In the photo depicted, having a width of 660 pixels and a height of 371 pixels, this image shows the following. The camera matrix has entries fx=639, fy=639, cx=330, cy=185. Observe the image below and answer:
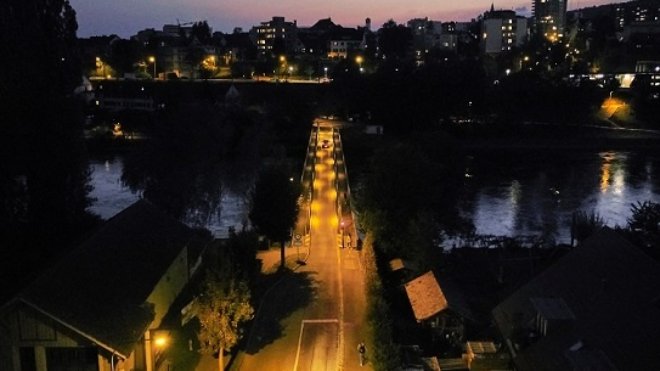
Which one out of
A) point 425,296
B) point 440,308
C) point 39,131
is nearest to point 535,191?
point 425,296

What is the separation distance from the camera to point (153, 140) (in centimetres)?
2497

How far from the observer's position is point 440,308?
513 inches

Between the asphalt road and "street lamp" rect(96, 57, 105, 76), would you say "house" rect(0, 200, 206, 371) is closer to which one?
the asphalt road

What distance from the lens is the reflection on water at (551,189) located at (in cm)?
2734

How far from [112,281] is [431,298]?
21.5ft

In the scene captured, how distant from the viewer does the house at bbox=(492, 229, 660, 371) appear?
848 cm

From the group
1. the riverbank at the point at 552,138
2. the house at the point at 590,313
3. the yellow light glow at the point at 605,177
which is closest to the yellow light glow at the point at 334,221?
the house at the point at 590,313

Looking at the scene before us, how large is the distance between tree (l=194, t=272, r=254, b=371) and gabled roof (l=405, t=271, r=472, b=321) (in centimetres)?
407

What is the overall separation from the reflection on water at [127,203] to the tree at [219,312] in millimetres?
11259

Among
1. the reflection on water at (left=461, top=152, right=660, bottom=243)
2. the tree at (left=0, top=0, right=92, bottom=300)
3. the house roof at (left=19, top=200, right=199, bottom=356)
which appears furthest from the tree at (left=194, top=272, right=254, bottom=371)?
the reflection on water at (left=461, top=152, right=660, bottom=243)

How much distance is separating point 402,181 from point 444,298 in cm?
746

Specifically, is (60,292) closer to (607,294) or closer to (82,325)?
(82,325)

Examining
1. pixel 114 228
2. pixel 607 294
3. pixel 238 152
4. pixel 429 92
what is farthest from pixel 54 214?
pixel 429 92

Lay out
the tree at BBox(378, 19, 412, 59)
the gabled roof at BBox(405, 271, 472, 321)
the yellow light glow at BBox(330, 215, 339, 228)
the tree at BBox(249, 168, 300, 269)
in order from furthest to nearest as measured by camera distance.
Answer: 1. the tree at BBox(378, 19, 412, 59)
2. the yellow light glow at BBox(330, 215, 339, 228)
3. the tree at BBox(249, 168, 300, 269)
4. the gabled roof at BBox(405, 271, 472, 321)
